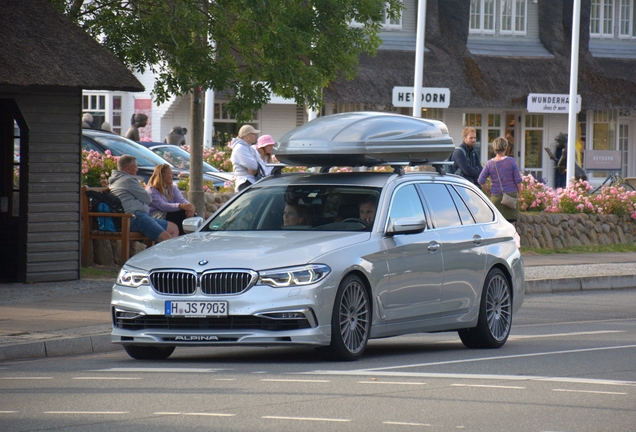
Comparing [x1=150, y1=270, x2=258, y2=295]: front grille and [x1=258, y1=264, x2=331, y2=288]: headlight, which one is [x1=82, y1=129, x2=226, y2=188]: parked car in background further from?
[x1=258, y1=264, x2=331, y2=288]: headlight

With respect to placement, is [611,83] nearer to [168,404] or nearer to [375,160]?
[375,160]

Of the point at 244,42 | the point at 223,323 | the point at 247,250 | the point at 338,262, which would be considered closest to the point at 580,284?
the point at 244,42

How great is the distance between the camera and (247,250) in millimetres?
10070

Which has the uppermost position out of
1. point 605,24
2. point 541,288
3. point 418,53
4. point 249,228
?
point 605,24

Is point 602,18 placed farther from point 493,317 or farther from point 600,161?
point 493,317

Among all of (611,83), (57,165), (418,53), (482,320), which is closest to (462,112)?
(611,83)

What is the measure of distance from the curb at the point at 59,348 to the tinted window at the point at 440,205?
3062 mm

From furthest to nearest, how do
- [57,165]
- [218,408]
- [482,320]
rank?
[57,165]
[482,320]
[218,408]

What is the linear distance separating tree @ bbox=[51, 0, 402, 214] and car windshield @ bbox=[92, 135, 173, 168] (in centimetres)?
379

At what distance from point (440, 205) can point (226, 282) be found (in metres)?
2.68

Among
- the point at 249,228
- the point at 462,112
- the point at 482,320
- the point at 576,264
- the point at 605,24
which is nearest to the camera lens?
the point at 249,228

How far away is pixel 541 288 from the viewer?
18.8 m

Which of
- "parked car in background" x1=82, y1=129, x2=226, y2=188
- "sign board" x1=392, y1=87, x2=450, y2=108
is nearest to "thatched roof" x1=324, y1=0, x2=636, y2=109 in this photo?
"sign board" x1=392, y1=87, x2=450, y2=108

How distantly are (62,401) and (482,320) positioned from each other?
4692 millimetres
